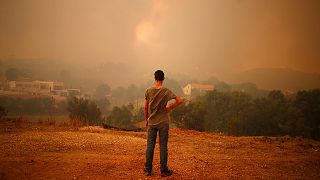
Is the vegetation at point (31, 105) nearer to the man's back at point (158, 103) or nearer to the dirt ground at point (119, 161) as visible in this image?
the dirt ground at point (119, 161)

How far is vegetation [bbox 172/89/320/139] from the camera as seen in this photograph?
145 ft

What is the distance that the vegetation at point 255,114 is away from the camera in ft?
145

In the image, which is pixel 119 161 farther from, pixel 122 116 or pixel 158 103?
pixel 122 116

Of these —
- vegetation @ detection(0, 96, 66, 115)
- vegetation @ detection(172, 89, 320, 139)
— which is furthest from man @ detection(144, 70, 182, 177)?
vegetation @ detection(0, 96, 66, 115)

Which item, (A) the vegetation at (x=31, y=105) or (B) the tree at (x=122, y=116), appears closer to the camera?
(B) the tree at (x=122, y=116)

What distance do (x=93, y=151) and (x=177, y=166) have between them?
3264mm

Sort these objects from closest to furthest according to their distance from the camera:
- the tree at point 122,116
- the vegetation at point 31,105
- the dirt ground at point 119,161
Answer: the dirt ground at point 119,161 < the tree at point 122,116 < the vegetation at point 31,105

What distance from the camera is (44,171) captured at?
639cm

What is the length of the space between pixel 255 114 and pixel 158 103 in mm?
47649

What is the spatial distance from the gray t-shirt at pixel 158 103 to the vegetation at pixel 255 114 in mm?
34700

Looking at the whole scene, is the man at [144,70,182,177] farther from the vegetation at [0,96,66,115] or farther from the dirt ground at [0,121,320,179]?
the vegetation at [0,96,66,115]

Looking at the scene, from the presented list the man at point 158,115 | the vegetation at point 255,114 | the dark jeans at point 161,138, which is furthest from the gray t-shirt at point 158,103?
the vegetation at point 255,114

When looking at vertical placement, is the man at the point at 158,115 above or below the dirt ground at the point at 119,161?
above

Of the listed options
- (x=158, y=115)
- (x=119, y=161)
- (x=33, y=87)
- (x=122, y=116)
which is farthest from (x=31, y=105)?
(x=158, y=115)
